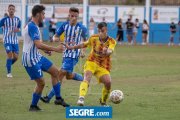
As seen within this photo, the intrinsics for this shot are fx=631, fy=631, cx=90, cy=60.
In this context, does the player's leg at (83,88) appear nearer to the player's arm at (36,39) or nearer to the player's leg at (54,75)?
the player's leg at (54,75)

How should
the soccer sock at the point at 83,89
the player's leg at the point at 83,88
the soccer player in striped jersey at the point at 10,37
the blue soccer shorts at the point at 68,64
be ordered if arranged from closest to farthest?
the player's leg at the point at 83,88, the soccer sock at the point at 83,89, the blue soccer shorts at the point at 68,64, the soccer player in striped jersey at the point at 10,37

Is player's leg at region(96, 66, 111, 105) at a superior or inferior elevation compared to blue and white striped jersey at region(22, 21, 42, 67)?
inferior

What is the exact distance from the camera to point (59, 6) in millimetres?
49562

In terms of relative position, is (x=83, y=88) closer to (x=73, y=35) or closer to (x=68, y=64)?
(x=68, y=64)

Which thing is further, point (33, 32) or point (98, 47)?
point (98, 47)

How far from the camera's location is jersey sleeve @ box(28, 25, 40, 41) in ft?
43.4

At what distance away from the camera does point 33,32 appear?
43.5 feet

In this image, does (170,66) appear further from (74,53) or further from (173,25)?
(173,25)

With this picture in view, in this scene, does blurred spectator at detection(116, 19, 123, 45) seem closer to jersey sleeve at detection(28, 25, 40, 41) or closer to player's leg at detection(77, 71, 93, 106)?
player's leg at detection(77, 71, 93, 106)

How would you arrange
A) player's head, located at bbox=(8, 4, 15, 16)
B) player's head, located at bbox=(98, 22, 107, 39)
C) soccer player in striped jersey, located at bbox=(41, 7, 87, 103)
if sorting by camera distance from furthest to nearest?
player's head, located at bbox=(8, 4, 15, 16) < soccer player in striped jersey, located at bbox=(41, 7, 87, 103) < player's head, located at bbox=(98, 22, 107, 39)

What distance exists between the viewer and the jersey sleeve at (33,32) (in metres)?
13.2

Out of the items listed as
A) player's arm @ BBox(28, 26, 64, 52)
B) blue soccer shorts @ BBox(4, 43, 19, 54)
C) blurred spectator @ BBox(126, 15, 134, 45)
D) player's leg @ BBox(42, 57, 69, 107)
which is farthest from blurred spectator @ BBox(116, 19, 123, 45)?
player's arm @ BBox(28, 26, 64, 52)

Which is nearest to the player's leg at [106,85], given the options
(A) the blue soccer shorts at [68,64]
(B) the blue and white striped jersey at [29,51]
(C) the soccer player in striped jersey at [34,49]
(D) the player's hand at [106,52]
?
(D) the player's hand at [106,52]

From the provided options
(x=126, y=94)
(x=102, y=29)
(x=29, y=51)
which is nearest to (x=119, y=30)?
(x=126, y=94)
